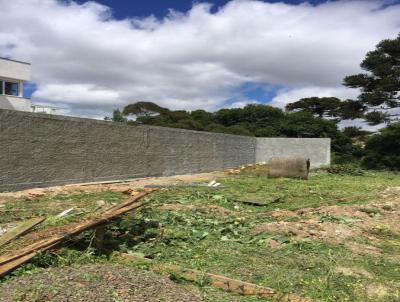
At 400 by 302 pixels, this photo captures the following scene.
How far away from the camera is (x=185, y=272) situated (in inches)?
161

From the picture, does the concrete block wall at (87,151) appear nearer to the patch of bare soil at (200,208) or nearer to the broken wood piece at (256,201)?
the patch of bare soil at (200,208)

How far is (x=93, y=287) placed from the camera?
3.37 meters

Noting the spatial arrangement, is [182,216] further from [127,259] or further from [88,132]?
[88,132]

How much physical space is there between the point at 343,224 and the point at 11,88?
85.1 ft

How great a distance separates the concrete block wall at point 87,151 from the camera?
9.02 meters

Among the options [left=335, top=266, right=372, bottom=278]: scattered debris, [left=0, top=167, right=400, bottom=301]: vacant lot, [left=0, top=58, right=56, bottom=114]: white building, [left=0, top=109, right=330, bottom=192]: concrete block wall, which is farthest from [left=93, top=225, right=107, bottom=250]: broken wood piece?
[left=0, top=58, right=56, bottom=114]: white building

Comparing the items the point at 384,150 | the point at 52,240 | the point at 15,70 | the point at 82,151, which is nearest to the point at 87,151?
the point at 82,151

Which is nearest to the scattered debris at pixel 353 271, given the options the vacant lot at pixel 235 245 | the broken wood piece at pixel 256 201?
the vacant lot at pixel 235 245

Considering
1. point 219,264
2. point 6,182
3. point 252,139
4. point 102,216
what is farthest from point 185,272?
point 252,139

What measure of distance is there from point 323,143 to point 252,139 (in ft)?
12.2

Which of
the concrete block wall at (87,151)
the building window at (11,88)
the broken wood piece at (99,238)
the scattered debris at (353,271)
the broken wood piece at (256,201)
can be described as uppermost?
the building window at (11,88)

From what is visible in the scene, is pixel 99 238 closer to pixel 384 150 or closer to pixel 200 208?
pixel 200 208

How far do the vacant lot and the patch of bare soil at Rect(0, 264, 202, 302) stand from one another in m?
0.01

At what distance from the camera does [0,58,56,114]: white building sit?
2652 cm
